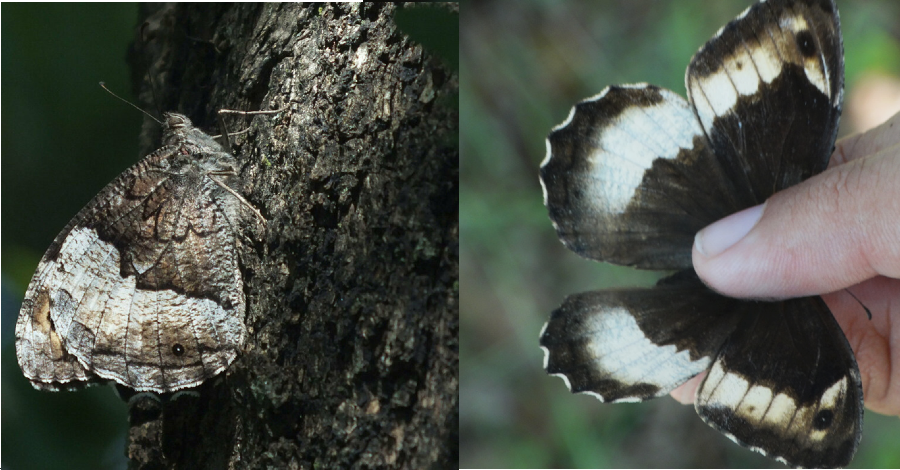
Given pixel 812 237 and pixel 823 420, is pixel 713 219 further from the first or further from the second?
pixel 823 420

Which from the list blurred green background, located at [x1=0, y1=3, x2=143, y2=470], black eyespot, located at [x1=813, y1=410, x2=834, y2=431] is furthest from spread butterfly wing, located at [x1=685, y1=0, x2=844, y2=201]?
blurred green background, located at [x1=0, y1=3, x2=143, y2=470]

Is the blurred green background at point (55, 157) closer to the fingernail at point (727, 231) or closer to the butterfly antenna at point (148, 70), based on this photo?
the butterfly antenna at point (148, 70)

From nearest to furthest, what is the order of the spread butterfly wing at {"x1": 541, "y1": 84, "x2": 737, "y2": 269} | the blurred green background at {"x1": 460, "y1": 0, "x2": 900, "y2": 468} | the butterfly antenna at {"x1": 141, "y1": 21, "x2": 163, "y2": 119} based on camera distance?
the butterfly antenna at {"x1": 141, "y1": 21, "x2": 163, "y2": 119}, the spread butterfly wing at {"x1": 541, "y1": 84, "x2": 737, "y2": 269}, the blurred green background at {"x1": 460, "y1": 0, "x2": 900, "y2": 468}

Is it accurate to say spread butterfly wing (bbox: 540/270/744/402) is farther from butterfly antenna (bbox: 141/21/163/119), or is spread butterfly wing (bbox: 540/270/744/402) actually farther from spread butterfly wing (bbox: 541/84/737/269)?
butterfly antenna (bbox: 141/21/163/119)

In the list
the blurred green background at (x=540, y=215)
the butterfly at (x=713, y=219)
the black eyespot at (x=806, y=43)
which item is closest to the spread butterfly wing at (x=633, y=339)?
the butterfly at (x=713, y=219)

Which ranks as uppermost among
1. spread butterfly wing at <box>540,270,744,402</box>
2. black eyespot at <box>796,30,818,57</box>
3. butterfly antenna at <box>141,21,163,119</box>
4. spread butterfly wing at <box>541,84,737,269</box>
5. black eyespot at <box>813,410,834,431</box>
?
butterfly antenna at <box>141,21,163,119</box>
